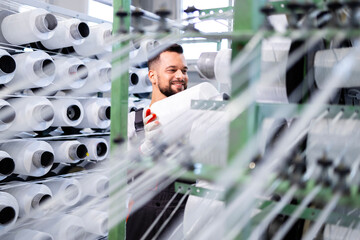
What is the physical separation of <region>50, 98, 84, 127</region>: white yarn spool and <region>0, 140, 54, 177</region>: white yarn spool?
0.20m

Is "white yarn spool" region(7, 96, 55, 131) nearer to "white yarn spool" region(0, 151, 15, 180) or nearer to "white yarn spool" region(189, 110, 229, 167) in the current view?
"white yarn spool" region(0, 151, 15, 180)

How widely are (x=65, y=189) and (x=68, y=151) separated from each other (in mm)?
247

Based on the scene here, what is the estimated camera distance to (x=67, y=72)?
237 cm

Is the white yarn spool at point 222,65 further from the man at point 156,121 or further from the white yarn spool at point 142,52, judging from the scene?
the white yarn spool at point 142,52

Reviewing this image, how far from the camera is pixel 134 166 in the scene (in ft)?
3.52

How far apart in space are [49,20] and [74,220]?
1.28 metres

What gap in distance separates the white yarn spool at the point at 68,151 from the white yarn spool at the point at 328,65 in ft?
5.73

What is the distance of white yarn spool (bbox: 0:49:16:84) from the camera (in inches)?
81.2

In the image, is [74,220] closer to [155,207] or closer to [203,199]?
[155,207]

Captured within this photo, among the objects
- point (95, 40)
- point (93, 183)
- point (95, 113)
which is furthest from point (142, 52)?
point (93, 183)

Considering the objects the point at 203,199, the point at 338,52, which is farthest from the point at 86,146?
the point at 338,52

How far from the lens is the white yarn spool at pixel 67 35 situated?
236cm

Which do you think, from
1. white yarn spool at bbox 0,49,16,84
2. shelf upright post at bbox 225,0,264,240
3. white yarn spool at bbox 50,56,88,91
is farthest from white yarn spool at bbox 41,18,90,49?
shelf upright post at bbox 225,0,264,240

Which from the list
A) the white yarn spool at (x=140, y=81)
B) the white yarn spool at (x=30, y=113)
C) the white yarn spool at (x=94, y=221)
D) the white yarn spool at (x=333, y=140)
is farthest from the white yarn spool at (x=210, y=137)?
Result: the white yarn spool at (x=140, y=81)
